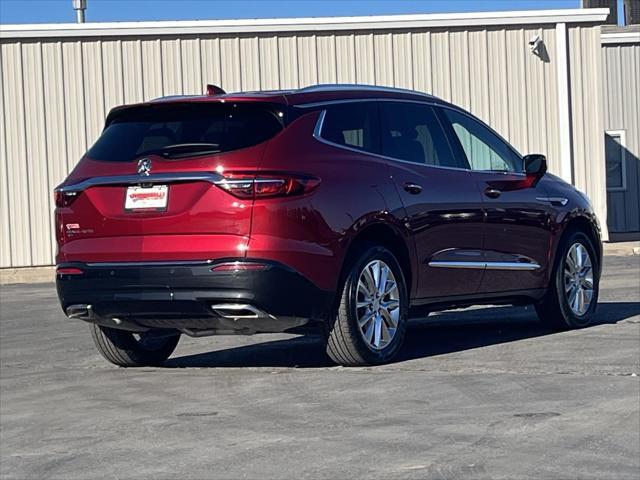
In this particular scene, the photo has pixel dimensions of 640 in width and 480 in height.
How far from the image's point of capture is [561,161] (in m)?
23.4

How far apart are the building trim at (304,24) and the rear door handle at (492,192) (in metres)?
12.9

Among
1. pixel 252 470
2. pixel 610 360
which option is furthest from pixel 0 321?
pixel 252 470

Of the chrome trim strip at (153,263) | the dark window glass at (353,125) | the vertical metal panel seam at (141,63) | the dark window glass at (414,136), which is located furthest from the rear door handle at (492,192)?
the vertical metal panel seam at (141,63)

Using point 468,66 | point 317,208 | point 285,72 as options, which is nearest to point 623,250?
point 468,66

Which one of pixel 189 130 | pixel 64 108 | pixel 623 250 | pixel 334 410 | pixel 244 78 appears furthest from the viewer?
pixel 244 78

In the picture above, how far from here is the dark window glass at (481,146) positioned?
9.82 m

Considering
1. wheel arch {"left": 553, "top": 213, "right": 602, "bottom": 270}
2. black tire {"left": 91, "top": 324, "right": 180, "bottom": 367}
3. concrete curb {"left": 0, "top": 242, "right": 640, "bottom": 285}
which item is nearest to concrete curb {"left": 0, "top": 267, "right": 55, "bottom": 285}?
concrete curb {"left": 0, "top": 242, "right": 640, "bottom": 285}

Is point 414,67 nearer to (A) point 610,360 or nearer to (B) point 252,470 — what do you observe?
(A) point 610,360

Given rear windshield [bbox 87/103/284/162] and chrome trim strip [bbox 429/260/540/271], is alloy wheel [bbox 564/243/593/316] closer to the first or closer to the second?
chrome trim strip [bbox 429/260/540/271]

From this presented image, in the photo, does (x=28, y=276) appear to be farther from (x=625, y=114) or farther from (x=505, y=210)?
(x=625, y=114)

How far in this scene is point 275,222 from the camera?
7.91 metres

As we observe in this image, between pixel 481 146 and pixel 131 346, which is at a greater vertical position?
pixel 481 146

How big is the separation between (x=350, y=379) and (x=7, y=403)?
80.0 inches

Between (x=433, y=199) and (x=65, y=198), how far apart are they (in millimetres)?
2423
